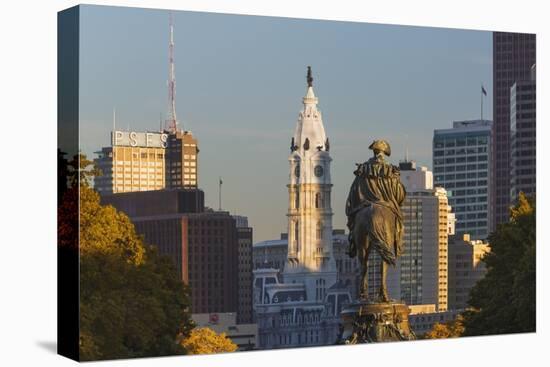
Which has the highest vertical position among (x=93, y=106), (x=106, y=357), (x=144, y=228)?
(x=93, y=106)

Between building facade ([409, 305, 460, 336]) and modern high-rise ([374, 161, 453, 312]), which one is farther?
building facade ([409, 305, 460, 336])

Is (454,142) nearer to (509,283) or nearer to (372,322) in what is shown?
(509,283)

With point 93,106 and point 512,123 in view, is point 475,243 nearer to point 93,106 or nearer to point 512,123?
point 512,123

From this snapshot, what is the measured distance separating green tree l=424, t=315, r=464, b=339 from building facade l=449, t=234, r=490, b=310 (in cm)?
25

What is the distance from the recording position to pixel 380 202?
104ft

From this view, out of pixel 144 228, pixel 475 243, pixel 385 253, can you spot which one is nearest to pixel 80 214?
pixel 144 228

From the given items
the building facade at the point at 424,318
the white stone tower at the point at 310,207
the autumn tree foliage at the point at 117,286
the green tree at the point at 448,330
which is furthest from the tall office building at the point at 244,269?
the green tree at the point at 448,330

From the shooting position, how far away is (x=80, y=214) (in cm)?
2909

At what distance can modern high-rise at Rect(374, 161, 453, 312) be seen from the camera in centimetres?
3228

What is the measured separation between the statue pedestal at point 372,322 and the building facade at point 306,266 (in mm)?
186

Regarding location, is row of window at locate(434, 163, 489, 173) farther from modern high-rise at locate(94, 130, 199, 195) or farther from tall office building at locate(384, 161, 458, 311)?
modern high-rise at locate(94, 130, 199, 195)

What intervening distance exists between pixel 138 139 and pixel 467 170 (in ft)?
21.0

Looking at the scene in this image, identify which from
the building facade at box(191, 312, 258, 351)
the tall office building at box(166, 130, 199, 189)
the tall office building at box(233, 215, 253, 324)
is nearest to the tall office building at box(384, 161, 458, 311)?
the tall office building at box(233, 215, 253, 324)

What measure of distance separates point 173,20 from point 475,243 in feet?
22.7
